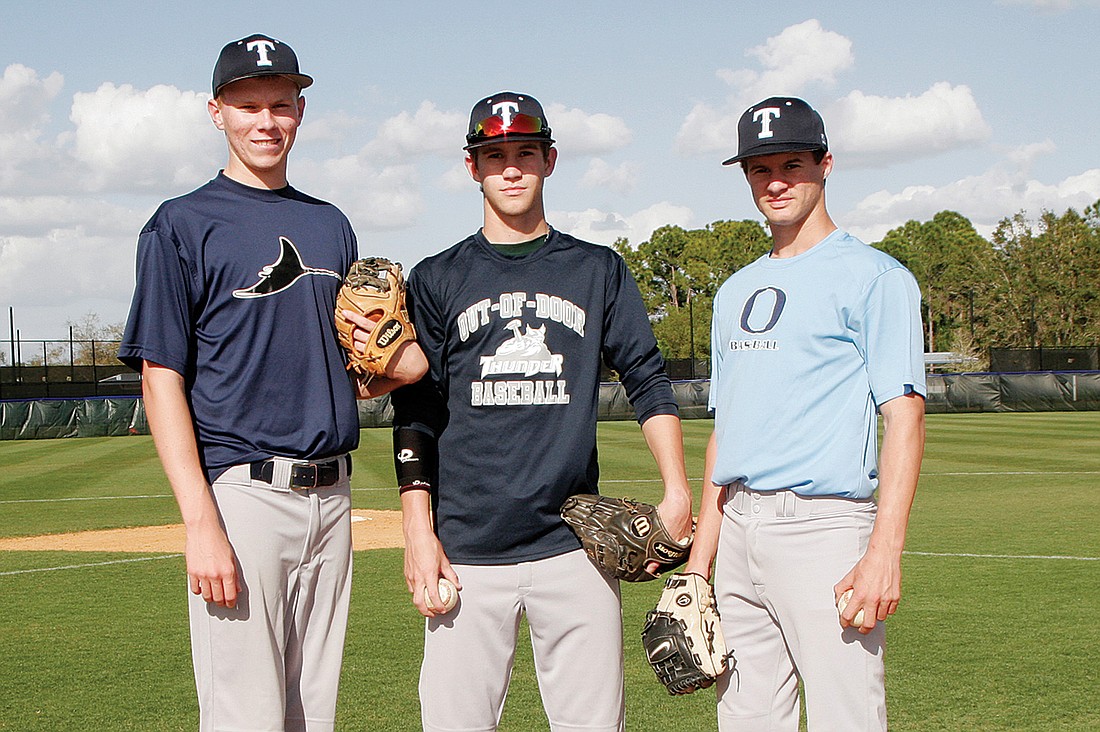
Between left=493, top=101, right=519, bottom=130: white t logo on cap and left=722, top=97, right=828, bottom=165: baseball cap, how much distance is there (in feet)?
2.08

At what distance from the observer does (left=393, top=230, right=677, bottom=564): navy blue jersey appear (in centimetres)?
291

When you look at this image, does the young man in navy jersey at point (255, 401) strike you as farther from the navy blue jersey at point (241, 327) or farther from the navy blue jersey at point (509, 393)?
the navy blue jersey at point (509, 393)

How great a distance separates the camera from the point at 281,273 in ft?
9.09

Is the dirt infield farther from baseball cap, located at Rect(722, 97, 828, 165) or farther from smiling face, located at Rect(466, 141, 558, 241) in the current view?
baseball cap, located at Rect(722, 97, 828, 165)

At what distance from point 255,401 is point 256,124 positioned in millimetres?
735

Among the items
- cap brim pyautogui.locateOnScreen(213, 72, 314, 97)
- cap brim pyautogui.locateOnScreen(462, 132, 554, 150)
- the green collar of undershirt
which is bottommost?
the green collar of undershirt

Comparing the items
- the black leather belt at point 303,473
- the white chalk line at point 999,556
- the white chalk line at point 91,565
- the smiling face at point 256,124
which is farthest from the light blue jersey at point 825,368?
the white chalk line at point 91,565

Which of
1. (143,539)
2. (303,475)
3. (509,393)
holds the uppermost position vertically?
(509,393)

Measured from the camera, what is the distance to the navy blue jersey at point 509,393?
2910 mm

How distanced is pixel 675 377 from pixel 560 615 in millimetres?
42852

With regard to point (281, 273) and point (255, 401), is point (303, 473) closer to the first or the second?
point (255, 401)

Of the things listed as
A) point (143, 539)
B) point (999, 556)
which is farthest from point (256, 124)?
point (143, 539)

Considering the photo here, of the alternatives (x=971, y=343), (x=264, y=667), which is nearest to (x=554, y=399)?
(x=264, y=667)

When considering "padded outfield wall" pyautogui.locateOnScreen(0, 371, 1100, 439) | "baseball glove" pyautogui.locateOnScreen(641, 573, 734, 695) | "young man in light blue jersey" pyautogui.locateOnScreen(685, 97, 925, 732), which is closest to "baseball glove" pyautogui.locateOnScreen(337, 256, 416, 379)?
"young man in light blue jersey" pyautogui.locateOnScreen(685, 97, 925, 732)
